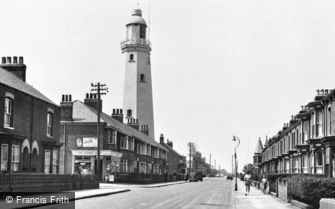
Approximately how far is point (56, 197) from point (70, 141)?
34903 mm

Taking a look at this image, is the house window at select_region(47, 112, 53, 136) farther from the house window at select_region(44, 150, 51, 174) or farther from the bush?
the bush

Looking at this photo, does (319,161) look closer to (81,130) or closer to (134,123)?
(81,130)

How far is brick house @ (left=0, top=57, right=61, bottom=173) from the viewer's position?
35.7 metres

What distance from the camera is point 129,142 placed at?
70.9 meters

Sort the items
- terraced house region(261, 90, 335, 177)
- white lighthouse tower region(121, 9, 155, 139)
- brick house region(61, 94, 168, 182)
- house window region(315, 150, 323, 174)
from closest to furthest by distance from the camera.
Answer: terraced house region(261, 90, 335, 177)
house window region(315, 150, 323, 174)
brick house region(61, 94, 168, 182)
white lighthouse tower region(121, 9, 155, 139)

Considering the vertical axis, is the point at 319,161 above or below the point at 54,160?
above

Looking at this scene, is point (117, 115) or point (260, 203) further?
point (117, 115)

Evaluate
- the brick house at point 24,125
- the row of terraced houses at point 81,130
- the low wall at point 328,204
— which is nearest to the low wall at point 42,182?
the row of terraced houses at point 81,130

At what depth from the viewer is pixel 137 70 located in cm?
8475

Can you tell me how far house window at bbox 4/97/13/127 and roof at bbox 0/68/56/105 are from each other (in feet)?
3.35

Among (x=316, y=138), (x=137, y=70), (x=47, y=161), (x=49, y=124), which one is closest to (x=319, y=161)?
(x=316, y=138)

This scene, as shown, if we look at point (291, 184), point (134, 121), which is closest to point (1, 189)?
point (291, 184)

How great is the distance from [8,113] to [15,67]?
800cm

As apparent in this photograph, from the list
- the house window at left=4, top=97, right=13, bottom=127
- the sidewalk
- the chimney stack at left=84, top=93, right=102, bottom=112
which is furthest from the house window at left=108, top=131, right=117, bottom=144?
the sidewalk
